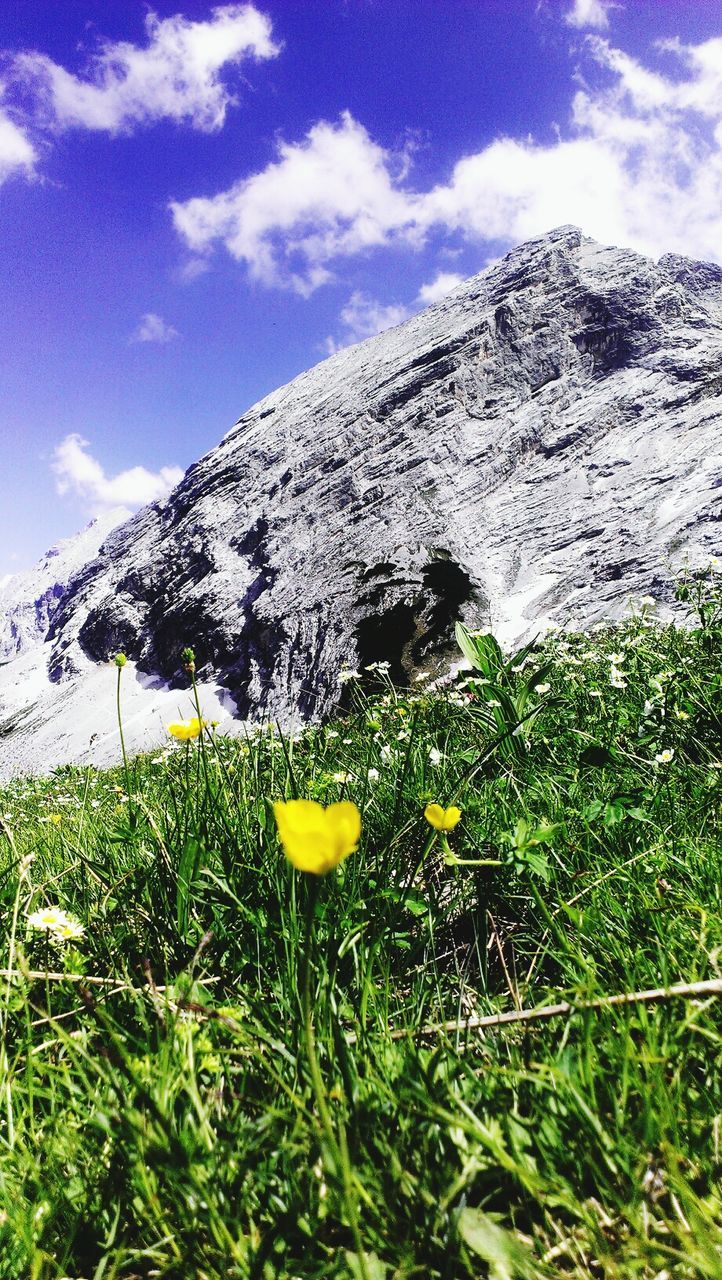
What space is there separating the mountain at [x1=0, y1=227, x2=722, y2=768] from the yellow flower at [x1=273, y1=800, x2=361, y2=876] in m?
23.1

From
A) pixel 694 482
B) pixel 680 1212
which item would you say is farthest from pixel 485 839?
pixel 694 482

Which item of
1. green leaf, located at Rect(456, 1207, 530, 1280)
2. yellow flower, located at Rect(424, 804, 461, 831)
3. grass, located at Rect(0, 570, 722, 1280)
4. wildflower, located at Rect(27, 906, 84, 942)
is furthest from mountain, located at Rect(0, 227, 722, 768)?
green leaf, located at Rect(456, 1207, 530, 1280)

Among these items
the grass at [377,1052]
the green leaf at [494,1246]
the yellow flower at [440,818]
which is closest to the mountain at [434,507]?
the grass at [377,1052]

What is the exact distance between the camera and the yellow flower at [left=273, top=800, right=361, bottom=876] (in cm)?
69

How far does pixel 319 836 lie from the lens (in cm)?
72

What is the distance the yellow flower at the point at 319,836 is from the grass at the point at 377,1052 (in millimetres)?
29

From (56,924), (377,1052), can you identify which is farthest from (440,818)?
(56,924)

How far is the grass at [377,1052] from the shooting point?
0.77 metres

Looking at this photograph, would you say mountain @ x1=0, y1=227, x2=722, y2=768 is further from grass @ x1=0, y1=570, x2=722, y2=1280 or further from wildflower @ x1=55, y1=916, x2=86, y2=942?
wildflower @ x1=55, y1=916, x2=86, y2=942

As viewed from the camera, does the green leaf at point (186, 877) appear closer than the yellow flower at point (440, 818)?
No

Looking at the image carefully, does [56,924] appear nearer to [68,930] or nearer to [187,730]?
[68,930]

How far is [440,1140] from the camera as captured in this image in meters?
0.87

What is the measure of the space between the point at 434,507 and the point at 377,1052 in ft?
150

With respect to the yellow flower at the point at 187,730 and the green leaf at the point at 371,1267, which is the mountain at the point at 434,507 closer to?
the yellow flower at the point at 187,730
